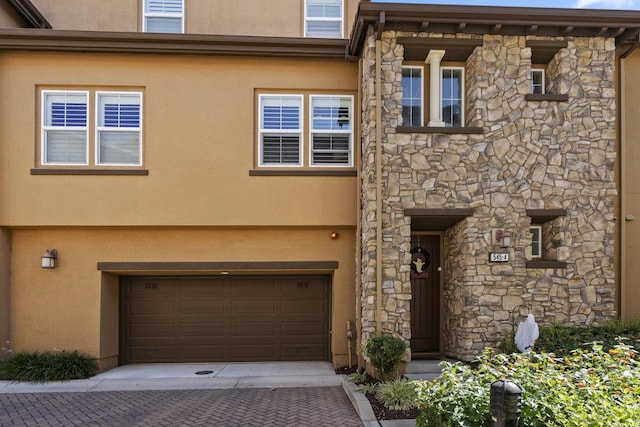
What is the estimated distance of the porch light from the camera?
27.7 feet

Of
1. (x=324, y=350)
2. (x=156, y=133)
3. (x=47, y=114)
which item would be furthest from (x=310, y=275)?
(x=47, y=114)

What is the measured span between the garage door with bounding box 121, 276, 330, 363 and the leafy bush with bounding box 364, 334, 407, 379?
2.41 meters

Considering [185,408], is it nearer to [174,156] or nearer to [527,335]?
[174,156]

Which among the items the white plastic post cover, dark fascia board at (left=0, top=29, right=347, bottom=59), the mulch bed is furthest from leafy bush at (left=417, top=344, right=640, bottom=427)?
dark fascia board at (left=0, top=29, right=347, bottom=59)

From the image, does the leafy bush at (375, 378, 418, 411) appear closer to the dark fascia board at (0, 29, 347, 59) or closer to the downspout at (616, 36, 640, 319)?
the downspout at (616, 36, 640, 319)

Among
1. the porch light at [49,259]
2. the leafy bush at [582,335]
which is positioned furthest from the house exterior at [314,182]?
the leafy bush at [582,335]

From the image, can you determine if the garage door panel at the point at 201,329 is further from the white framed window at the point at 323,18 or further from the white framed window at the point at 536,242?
the white framed window at the point at 323,18

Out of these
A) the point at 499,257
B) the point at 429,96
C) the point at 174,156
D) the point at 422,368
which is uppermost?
the point at 429,96

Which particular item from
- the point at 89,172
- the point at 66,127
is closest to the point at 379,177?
the point at 89,172

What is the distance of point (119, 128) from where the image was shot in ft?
28.4

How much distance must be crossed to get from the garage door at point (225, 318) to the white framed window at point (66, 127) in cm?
293

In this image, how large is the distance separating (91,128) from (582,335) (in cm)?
1012

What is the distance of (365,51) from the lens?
806cm

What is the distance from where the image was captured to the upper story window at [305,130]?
888 centimetres
